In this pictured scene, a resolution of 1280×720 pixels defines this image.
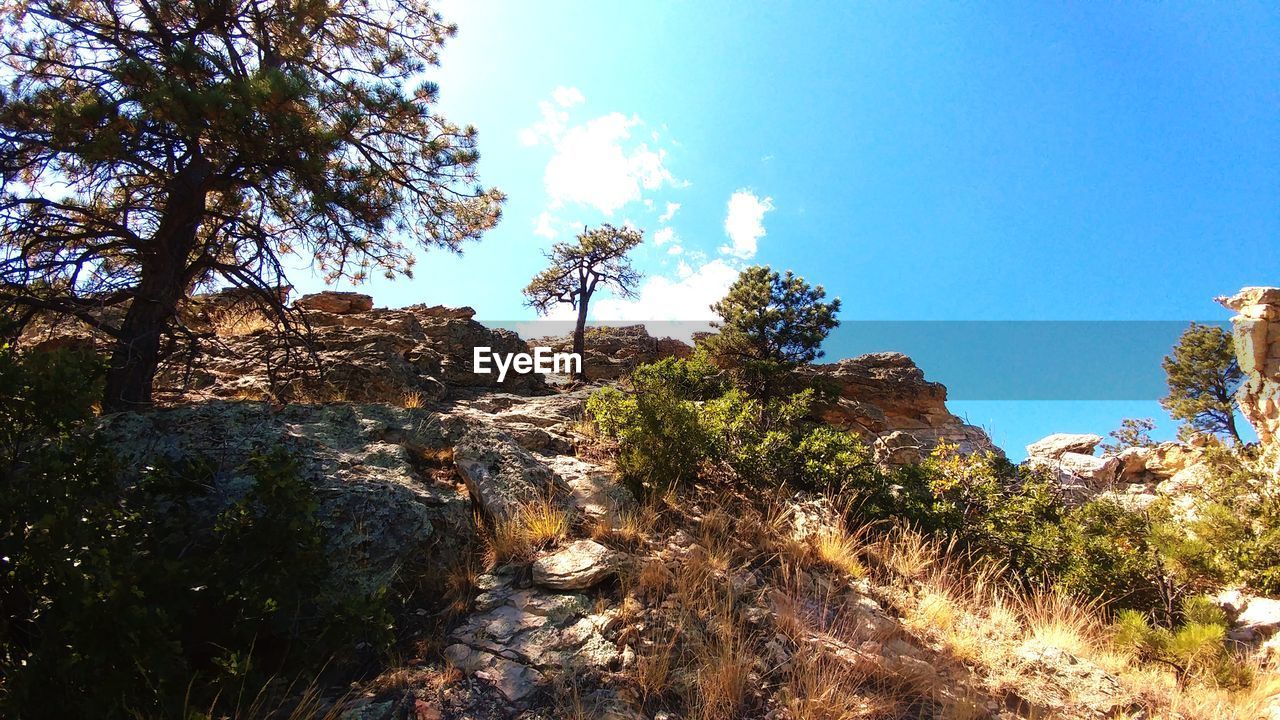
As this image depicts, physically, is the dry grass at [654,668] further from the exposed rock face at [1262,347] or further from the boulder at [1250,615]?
the exposed rock face at [1262,347]

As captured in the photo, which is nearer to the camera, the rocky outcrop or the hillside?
the hillside

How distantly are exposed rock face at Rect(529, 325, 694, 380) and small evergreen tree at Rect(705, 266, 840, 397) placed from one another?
2360 mm

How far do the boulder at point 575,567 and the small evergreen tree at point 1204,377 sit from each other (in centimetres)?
3136

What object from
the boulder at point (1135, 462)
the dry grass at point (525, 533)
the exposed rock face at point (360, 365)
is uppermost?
the exposed rock face at point (360, 365)

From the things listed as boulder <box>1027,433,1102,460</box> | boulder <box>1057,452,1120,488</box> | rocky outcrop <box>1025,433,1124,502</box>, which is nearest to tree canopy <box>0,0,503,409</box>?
rocky outcrop <box>1025,433,1124,502</box>

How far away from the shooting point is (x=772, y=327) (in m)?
18.7

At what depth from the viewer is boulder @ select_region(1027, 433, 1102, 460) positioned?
2153 centimetres

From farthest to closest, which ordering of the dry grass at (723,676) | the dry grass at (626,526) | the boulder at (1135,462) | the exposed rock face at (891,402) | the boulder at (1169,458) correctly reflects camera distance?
the boulder at (1135,462) < the boulder at (1169,458) < the exposed rock face at (891,402) < the dry grass at (626,526) < the dry grass at (723,676)

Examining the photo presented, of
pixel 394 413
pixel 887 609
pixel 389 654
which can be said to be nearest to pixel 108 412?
pixel 394 413

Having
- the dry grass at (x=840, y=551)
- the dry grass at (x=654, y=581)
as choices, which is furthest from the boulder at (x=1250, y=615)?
the dry grass at (x=654, y=581)

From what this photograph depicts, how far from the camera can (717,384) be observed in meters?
9.74

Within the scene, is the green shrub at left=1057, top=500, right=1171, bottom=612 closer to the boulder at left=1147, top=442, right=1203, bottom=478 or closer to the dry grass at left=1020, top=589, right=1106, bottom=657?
the dry grass at left=1020, top=589, right=1106, bottom=657

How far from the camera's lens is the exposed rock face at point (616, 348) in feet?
60.0

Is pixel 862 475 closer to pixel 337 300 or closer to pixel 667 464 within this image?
pixel 667 464
